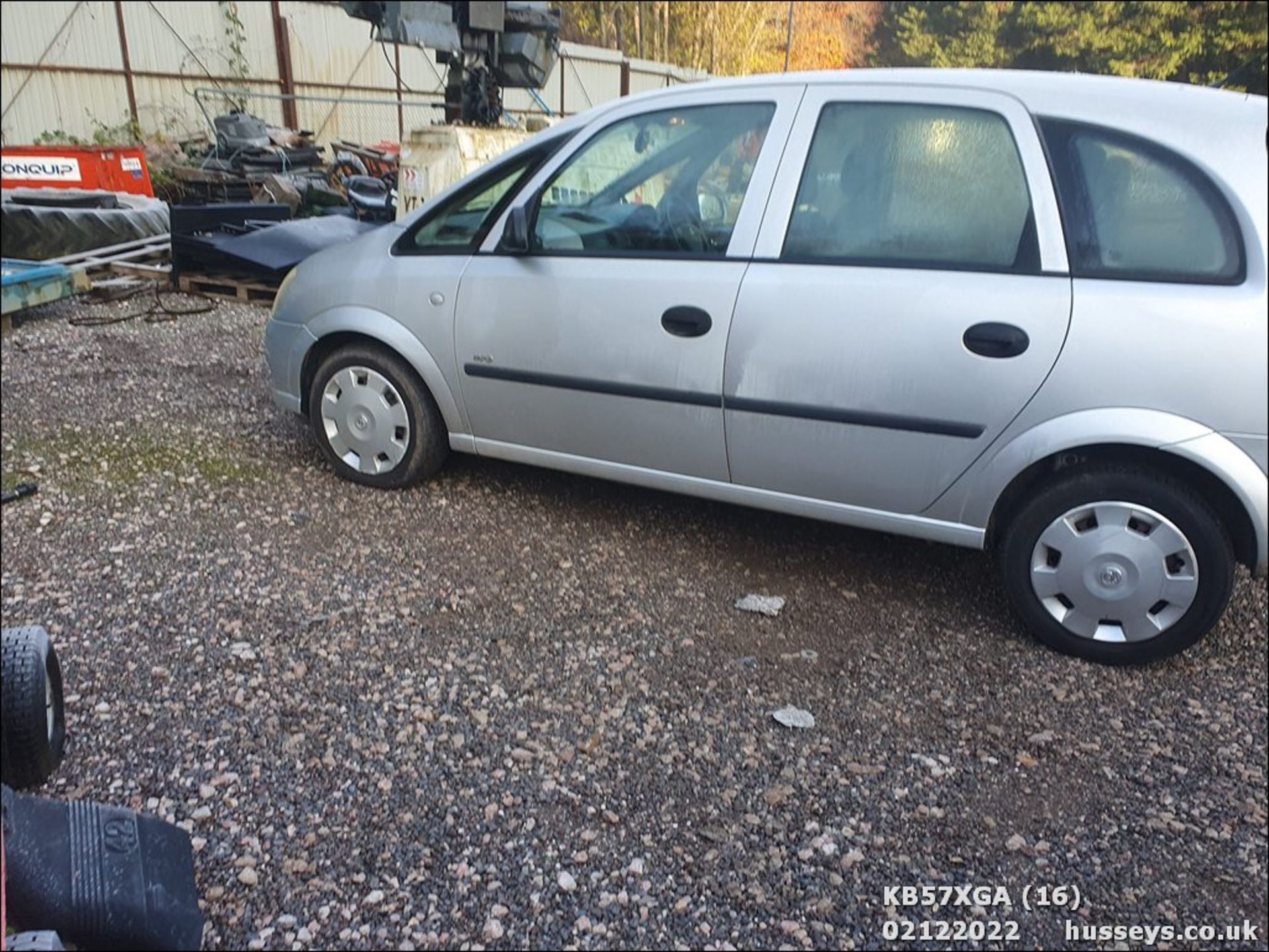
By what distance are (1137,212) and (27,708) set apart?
335cm

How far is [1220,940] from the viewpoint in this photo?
7.20 feet

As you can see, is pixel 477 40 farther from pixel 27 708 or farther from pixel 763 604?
pixel 27 708

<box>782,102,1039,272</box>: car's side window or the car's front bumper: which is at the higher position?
<box>782,102,1039,272</box>: car's side window

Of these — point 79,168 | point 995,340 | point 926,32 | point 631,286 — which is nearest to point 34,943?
point 631,286

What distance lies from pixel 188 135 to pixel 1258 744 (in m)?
7.61

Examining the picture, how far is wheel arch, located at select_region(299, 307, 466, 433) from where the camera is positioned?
163 inches

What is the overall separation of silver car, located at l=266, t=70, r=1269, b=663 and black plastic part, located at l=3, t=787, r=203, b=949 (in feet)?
7.42

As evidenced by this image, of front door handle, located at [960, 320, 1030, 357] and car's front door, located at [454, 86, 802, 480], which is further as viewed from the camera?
car's front door, located at [454, 86, 802, 480]

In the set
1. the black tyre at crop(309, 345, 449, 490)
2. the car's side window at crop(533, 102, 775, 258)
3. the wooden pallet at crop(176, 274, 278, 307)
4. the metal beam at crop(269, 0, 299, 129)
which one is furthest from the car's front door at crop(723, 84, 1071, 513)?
the metal beam at crop(269, 0, 299, 129)

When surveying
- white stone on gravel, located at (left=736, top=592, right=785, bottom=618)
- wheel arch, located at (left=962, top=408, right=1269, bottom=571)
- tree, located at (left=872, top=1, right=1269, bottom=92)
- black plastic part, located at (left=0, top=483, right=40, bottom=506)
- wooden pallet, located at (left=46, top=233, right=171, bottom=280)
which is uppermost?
tree, located at (left=872, top=1, right=1269, bottom=92)

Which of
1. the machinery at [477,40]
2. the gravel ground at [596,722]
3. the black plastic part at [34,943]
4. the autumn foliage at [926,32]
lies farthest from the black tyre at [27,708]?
the autumn foliage at [926,32]

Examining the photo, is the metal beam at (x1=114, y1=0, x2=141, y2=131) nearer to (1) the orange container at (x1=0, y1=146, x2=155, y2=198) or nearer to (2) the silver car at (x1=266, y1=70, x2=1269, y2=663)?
(1) the orange container at (x1=0, y1=146, x2=155, y2=198)

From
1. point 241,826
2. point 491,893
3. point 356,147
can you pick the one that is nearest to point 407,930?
point 491,893

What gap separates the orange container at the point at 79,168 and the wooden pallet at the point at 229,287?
0.87 metres
